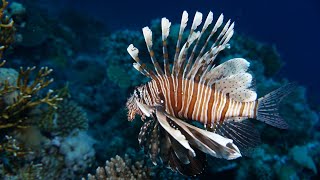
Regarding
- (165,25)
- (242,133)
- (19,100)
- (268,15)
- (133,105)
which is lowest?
(242,133)

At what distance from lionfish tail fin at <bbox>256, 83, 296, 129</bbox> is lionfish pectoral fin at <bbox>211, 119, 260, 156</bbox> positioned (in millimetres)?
157

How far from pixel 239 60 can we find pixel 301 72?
42.3 metres

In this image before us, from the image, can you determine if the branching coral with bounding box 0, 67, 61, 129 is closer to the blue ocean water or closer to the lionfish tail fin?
the lionfish tail fin

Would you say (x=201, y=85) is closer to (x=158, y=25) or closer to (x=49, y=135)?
(x=49, y=135)

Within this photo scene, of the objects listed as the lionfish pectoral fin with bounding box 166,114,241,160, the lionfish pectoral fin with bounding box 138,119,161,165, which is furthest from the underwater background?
the lionfish pectoral fin with bounding box 166,114,241,160

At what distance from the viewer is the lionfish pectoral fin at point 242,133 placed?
3.03 metres

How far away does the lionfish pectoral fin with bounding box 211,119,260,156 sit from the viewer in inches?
119

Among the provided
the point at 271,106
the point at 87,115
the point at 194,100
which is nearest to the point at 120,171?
the point at 194,100

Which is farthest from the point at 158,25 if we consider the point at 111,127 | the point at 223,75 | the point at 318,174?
the point at 318,174

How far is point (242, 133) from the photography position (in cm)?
310

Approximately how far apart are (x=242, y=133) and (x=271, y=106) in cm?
41

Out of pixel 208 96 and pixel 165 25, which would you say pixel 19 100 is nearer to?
pixel 165 25

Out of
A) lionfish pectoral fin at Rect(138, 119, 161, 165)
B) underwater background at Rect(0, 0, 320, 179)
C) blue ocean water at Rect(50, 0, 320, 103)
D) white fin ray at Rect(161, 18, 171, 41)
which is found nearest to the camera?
white fin ray at Rect(161, 18, 171, 41)

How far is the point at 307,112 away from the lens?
26.5 ft
